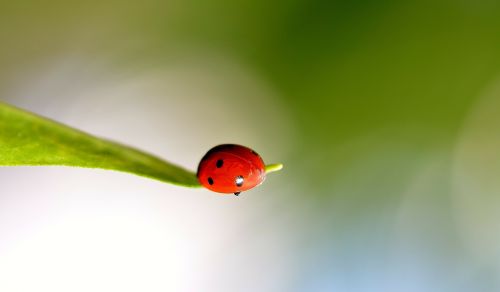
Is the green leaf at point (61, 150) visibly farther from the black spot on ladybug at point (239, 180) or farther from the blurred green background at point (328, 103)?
the blurred green background at point (328, 103)

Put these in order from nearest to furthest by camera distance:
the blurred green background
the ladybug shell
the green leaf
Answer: the green leaf < the ladybug shell < the blurred green background

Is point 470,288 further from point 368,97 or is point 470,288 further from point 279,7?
point 279,7

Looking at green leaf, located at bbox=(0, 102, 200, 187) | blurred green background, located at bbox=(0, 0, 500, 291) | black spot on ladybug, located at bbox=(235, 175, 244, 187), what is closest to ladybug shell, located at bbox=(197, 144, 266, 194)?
black spot on ladybug, located at bbox=(235, 175, 244, 187)

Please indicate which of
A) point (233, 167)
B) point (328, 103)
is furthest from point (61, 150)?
point (328, 103)

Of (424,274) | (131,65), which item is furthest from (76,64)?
(424,274)

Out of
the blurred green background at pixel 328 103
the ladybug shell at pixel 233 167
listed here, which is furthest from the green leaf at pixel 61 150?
the blurred green background at pixel 328 103

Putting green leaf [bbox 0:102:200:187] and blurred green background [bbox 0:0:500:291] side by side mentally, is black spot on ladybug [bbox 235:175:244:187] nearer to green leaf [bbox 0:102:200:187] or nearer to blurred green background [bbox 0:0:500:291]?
green leaf [bbox 0:102:200:187]
